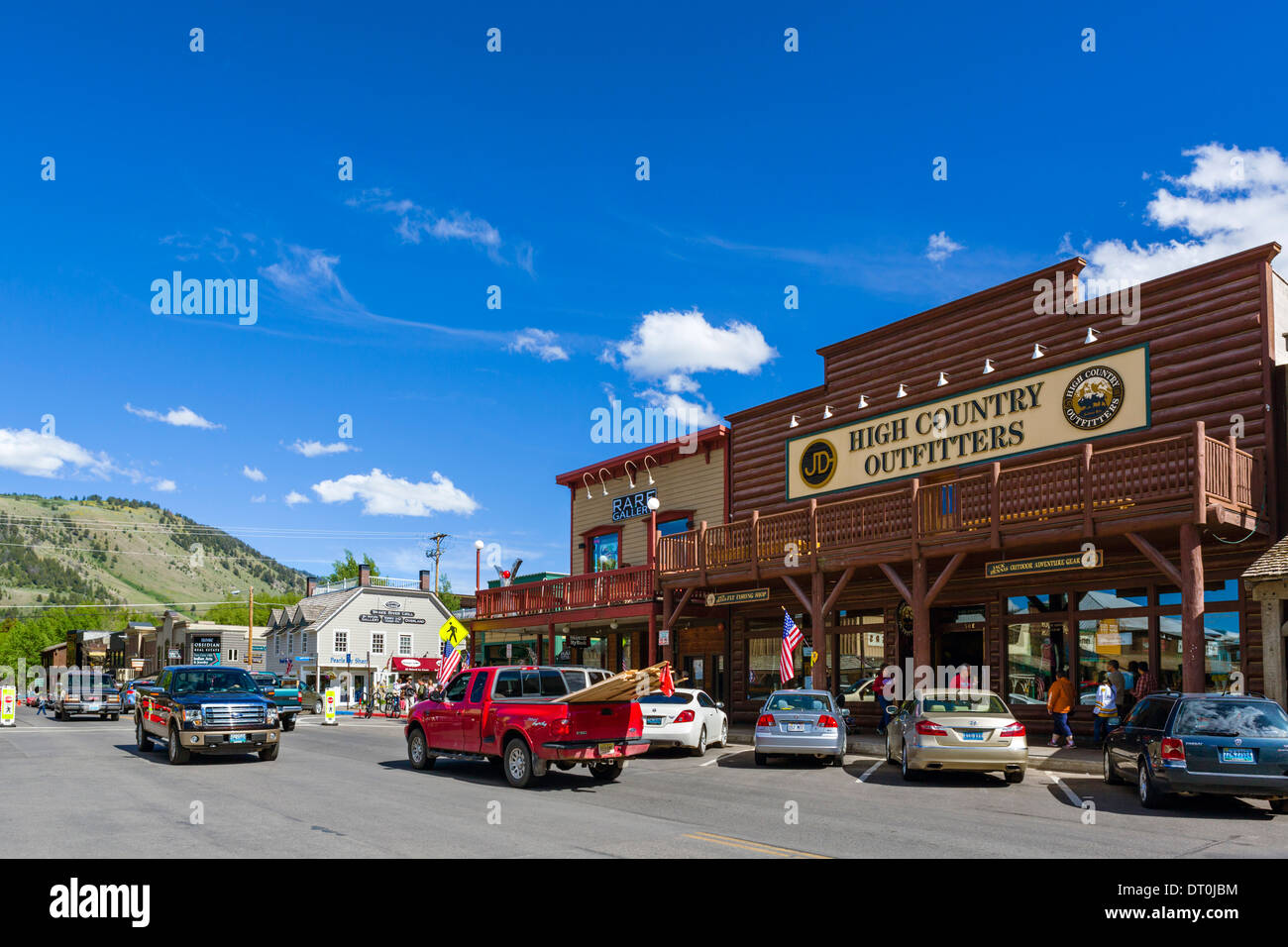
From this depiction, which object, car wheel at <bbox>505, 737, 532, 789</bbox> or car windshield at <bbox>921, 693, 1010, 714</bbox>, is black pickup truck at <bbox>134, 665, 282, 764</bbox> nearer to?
car wheel at <bbox>505, 737, 532, 789</bbox>

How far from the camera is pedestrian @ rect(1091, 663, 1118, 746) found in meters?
19.0

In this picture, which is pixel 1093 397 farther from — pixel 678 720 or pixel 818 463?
pixel 678 720

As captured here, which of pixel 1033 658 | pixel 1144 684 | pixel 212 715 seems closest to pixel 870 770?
pixel 1144 684

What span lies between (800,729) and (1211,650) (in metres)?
7.84

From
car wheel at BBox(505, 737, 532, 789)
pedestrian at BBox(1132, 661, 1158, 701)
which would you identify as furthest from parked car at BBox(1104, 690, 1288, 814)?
car wheel at BBox(505, 737, 532, 789)

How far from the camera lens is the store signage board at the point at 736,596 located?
24961mm

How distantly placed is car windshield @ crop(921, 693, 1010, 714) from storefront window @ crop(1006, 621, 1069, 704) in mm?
6242

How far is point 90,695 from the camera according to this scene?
1545 inches

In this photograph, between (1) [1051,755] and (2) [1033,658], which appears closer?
(1) [1051,755]

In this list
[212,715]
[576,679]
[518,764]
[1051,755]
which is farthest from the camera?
[212,715]

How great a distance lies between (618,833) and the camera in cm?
1104
